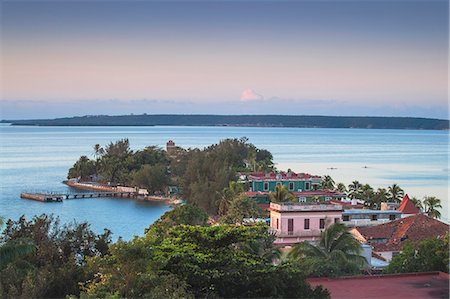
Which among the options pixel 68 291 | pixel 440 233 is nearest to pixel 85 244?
pixel 68 291

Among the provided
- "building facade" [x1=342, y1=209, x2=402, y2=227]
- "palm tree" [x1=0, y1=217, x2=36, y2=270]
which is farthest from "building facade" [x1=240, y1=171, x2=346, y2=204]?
"palm tree" [x1=0, y1=217, x2=36, y2=270]

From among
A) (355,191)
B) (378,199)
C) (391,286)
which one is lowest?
(355,191)

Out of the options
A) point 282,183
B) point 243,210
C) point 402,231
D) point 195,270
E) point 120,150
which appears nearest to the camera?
point 195,270

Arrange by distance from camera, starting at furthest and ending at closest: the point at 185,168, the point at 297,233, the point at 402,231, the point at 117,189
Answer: the point at 117,189
the point at 185,168
the point at 297,233
the point at 402,231

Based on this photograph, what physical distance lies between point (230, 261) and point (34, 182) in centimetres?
5382

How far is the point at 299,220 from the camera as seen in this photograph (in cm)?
2378

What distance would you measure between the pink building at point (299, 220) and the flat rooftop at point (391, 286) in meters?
11.9

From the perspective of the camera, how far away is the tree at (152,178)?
5200 cm

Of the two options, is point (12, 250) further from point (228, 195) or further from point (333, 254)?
point (228, 195)

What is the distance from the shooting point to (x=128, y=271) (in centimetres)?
884

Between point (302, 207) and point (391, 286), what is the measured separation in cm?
1334

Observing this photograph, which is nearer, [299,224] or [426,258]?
[426,258]

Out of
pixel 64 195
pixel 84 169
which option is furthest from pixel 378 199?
pixel 84 169

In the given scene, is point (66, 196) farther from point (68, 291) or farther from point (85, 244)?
point (68, 291)
